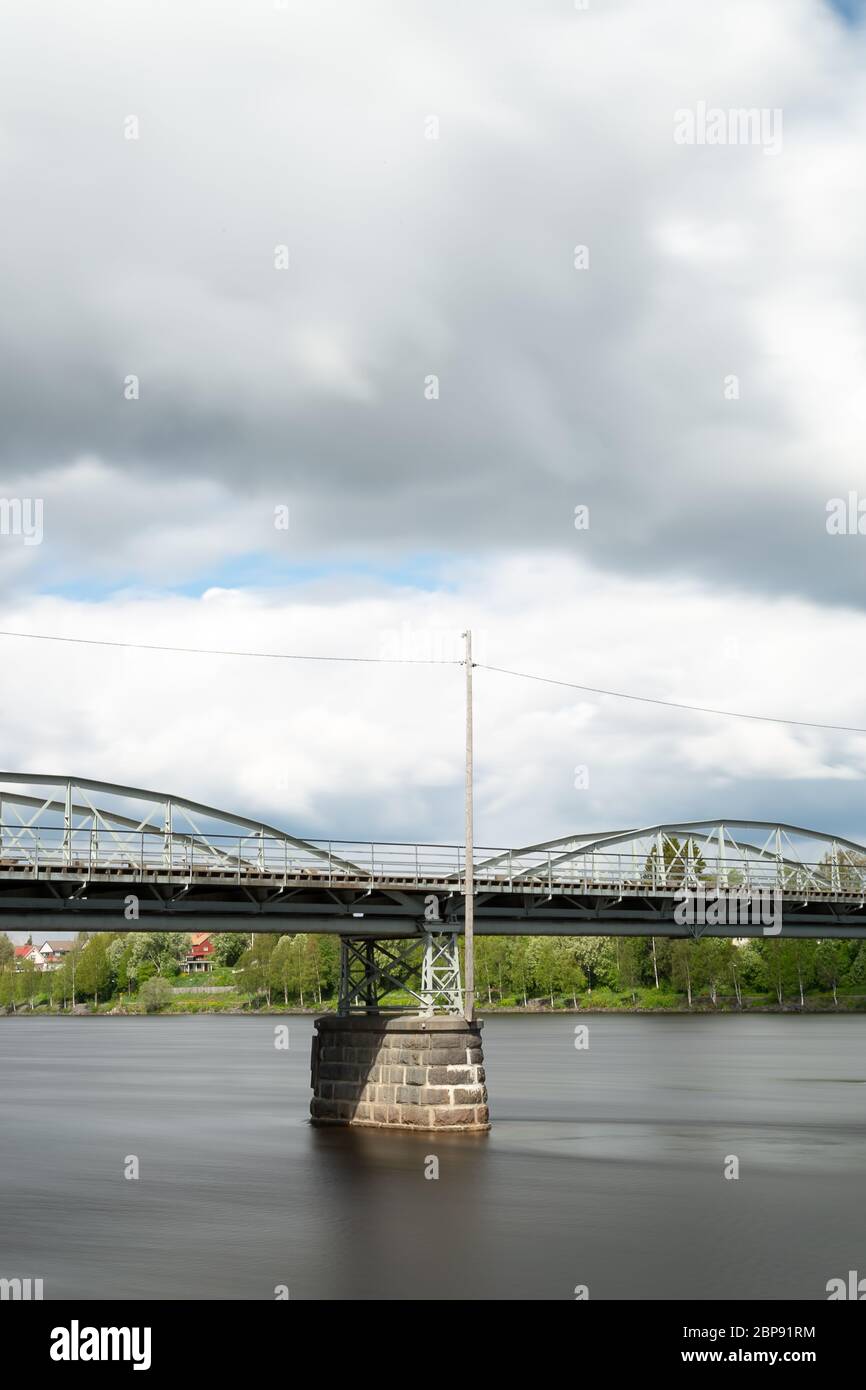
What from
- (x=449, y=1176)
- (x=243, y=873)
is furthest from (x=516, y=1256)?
(x=243, y=873)

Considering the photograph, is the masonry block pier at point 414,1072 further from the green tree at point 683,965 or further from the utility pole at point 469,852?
the green tree at point 683,965

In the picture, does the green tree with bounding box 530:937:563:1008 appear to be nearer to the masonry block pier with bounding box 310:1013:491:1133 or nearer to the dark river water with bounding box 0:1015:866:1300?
the dark river water with bounding box 0:1015:866:1300

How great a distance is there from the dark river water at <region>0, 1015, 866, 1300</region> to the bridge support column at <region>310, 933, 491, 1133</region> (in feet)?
2.55

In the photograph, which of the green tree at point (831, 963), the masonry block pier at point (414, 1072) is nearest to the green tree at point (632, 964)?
the green tree at point (831, 963)

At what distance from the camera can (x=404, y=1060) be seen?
45.0 meters

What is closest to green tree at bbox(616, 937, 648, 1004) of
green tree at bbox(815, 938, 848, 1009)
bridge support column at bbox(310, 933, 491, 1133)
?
green tree at bbox(815, 938, 848, 1009)

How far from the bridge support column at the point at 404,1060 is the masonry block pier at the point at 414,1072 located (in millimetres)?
30

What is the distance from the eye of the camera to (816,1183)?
131 ft

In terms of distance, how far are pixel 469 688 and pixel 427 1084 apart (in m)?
12.2

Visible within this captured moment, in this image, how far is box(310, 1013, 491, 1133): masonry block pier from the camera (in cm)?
4444

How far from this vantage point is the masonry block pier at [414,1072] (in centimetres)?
4444
